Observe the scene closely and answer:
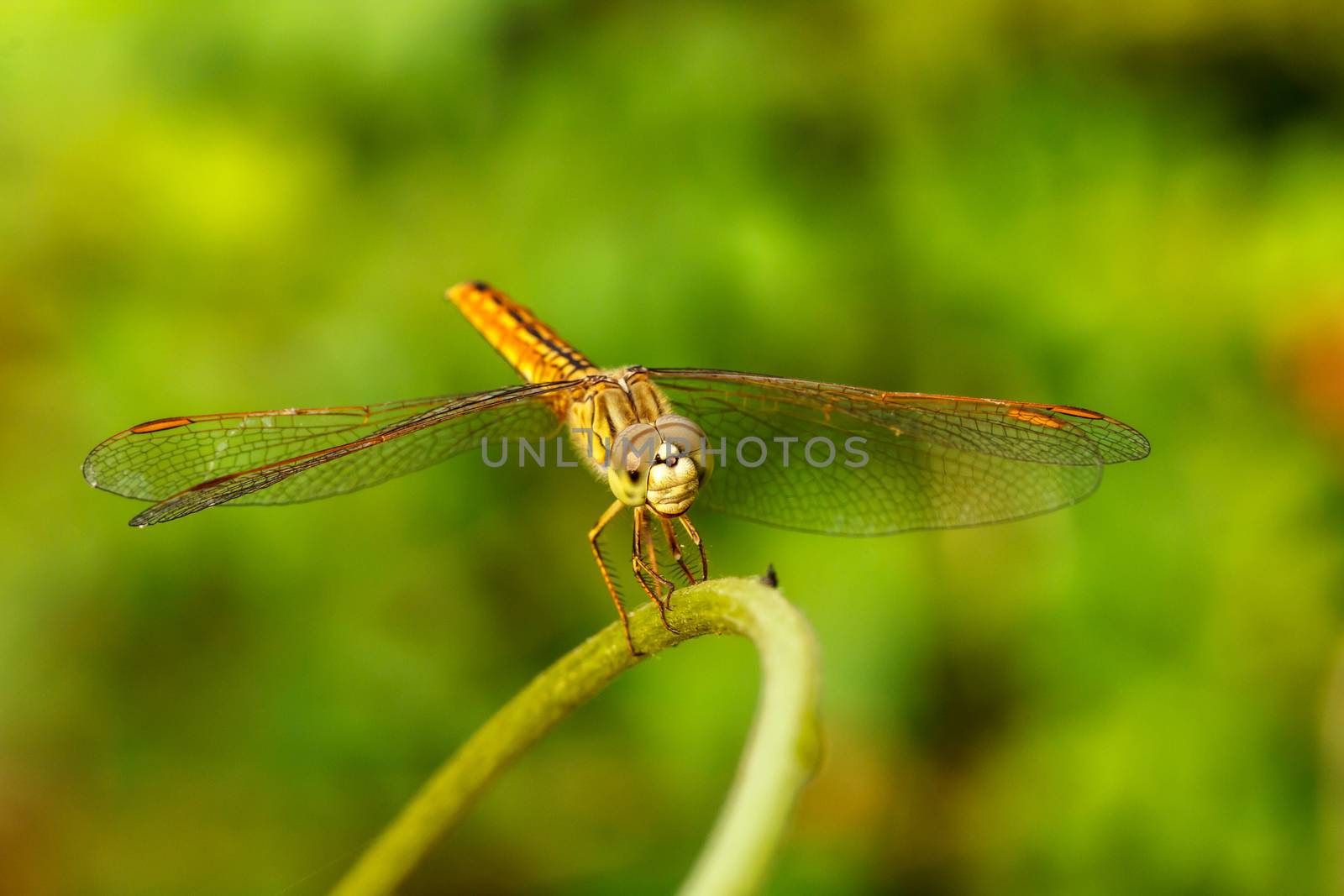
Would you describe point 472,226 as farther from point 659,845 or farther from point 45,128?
point 659,845

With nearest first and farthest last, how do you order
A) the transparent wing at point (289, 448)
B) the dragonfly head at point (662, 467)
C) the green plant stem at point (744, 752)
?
the green plant stem at point (744, 752) < the dragonfly head at point (662, 467) < the transparent wing at point (289, 448)

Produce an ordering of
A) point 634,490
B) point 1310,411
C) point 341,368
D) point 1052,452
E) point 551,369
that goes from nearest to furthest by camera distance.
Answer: point 634,490 → point 1052,452 → point 551,369 → point 1310,411 → point 341,368

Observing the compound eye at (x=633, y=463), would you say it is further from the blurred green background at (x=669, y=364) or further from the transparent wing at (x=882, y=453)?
the blurred green background at (x=669, y=364)

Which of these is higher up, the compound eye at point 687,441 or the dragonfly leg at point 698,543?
the compound eye at point 687,441

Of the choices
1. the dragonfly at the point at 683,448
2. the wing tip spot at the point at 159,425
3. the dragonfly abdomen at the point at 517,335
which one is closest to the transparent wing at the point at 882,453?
the dragonfly at the point at 683,448

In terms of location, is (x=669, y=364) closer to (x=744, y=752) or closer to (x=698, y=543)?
(x=698, y=543)

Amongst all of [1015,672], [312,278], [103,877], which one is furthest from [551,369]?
[103,877]

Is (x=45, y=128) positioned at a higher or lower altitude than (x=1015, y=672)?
higher

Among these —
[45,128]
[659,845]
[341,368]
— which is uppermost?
[45,128]

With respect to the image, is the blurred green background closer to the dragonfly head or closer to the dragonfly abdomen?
the dragonfly abdomen
